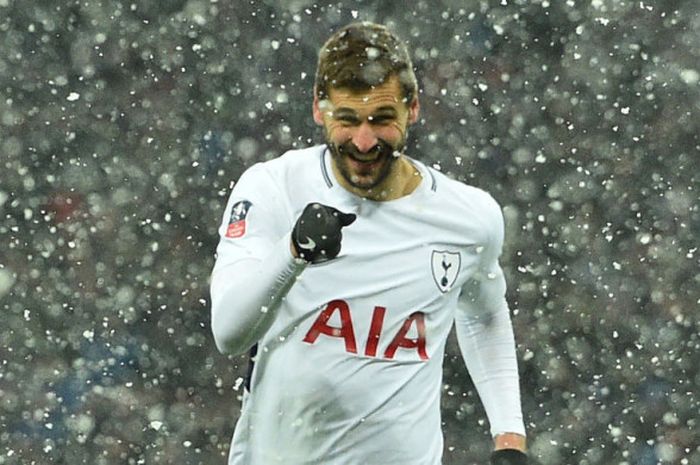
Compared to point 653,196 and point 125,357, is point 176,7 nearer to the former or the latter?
point 125,357

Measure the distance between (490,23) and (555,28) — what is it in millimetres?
237

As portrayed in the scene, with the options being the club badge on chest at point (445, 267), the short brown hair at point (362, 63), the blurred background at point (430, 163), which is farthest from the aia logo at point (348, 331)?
the blurred background at point (430, 163)

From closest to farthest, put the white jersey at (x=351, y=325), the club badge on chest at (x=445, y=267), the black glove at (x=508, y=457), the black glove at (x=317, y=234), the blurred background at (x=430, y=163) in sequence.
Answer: the black glove at (x=317, y=234) < the white jersey at (x=351, y=325) < the club badge on chest at (x=445, y=267) < the black glove at (x=508, y=457) < the blurred background at (x=430, y=163)

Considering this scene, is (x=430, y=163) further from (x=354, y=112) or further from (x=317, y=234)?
(x=317, y=234)

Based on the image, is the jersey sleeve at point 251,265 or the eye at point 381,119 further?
the eye at point 381,119

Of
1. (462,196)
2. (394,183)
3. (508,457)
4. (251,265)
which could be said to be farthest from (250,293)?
(508,457)

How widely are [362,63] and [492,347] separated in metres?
0.75

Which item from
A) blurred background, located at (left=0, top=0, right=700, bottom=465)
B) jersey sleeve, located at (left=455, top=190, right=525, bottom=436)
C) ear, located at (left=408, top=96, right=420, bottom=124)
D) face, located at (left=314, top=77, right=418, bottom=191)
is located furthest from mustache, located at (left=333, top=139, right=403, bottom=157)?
blurred background, located at (left=0, top=0, right=700, bottom=465)

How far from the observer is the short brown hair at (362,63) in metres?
2.87

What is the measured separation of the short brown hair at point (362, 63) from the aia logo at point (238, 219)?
241 mm

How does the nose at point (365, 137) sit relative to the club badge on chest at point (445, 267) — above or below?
above

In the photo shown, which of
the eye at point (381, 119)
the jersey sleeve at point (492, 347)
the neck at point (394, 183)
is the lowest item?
the jersey sleeve at point (492, 347)

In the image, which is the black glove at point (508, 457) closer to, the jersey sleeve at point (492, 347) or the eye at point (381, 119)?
the jersey sleeve at point (492, 347)

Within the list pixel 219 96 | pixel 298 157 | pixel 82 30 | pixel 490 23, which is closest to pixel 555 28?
pixel 490 23
